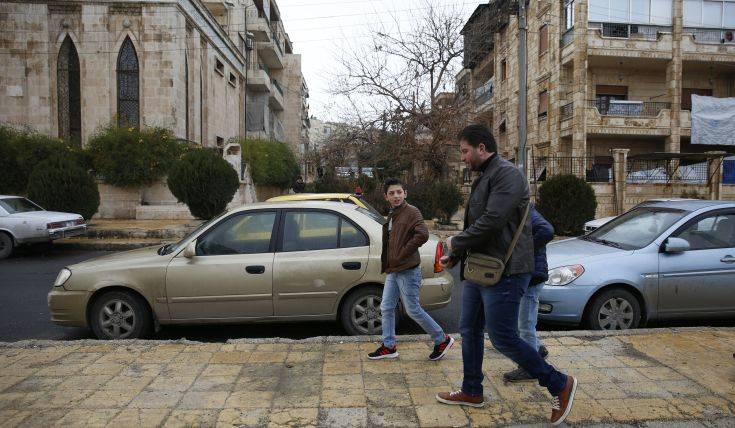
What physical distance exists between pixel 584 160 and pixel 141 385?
1954 cm

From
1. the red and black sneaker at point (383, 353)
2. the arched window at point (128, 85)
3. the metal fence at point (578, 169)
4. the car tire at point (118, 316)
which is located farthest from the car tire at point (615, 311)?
the arched window at point (128, 85)

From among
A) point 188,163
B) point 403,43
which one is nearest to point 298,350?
point 188,163

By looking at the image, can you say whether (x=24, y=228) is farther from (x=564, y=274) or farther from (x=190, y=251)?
(x=564, y=274)

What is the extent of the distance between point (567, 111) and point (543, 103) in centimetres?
301

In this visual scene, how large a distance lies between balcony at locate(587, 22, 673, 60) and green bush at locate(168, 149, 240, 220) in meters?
18.5

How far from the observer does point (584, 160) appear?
805 inches

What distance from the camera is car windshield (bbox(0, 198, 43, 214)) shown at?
12.8 meters

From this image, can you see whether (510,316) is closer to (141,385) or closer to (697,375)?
(697,375)

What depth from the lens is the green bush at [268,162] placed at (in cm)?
2834

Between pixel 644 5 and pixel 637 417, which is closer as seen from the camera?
pixel 637 417

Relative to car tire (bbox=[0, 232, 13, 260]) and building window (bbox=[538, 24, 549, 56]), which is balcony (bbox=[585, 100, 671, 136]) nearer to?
building window (bbox=[538, 24, 549, 56])

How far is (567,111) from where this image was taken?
26.8 m

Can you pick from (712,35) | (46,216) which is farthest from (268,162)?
(712,35)

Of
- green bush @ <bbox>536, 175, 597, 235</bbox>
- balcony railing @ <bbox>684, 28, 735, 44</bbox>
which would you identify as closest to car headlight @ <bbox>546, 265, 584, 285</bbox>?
green bush @ <bbox>536, 175, 597, 235</bbox>
